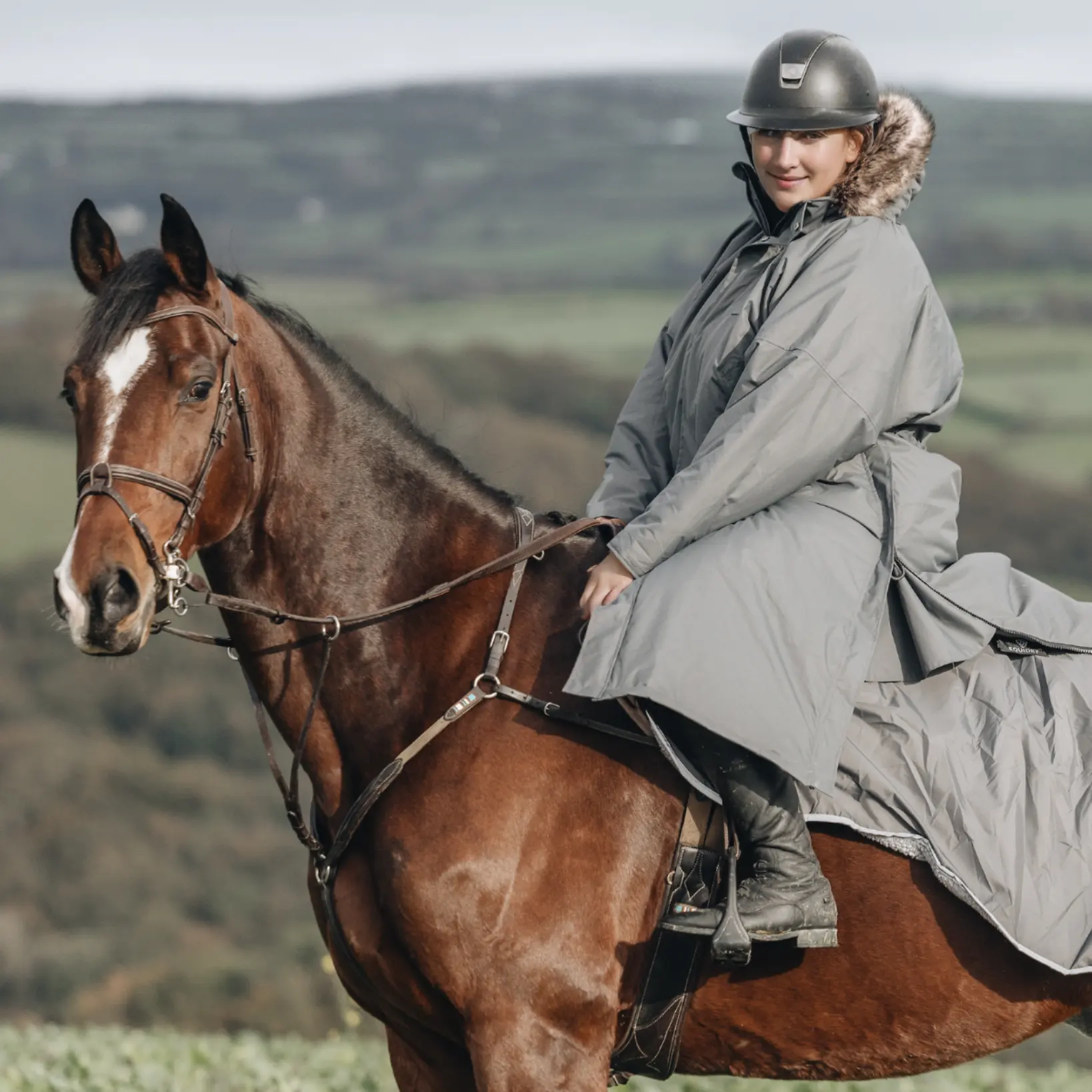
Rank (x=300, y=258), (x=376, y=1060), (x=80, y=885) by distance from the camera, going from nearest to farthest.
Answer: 1. (x=376, y=1060)
2. (x=80, y=885)
3. (x=300, y=258)

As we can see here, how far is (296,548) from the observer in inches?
170

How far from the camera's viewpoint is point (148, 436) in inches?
156

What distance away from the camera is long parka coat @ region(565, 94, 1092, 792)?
399 cm

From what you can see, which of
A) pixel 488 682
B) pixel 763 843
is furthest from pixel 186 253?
pixel 763 843

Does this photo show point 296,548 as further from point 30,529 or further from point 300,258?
point 300,258

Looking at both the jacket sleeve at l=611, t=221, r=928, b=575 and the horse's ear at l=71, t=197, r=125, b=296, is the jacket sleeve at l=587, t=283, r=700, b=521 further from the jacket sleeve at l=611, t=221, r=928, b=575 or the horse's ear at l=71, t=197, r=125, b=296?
the horse's ear at l=71, t=197, r=125, b=296

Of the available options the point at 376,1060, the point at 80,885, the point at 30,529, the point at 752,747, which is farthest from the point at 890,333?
the point at 80,885

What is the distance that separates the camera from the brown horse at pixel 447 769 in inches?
160

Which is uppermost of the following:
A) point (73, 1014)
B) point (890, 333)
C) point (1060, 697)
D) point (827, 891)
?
point (890, 333)

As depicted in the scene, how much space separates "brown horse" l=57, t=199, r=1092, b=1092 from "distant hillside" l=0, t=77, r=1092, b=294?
52.6 meters

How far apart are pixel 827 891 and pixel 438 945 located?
1079 mm

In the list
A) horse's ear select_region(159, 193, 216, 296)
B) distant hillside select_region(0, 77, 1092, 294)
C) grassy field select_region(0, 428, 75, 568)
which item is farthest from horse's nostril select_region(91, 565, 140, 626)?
distant hillside select_region(0, 77, 1092, 294)

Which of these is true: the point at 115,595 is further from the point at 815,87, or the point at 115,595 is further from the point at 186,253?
the point at 815,87

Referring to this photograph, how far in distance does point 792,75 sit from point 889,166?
38cm
